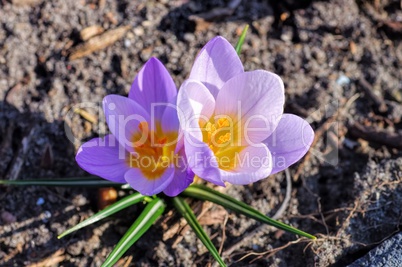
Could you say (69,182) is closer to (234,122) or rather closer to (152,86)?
(152,86)

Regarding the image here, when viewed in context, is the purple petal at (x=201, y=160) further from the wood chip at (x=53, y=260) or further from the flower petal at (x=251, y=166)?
the wood chip at (x=53, y=260)

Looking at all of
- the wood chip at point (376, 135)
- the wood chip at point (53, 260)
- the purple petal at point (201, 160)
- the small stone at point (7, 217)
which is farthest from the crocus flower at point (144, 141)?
the wood chip at point (376, 135)

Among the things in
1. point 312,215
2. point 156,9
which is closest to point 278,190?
point 312,215


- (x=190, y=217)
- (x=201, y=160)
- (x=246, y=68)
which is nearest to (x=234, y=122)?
(x=201, y=160)

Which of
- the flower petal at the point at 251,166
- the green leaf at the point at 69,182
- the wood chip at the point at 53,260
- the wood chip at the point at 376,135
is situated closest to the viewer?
the flower petal at the point at 251,166

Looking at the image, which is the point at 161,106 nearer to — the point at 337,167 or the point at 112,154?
the point at 112,154
